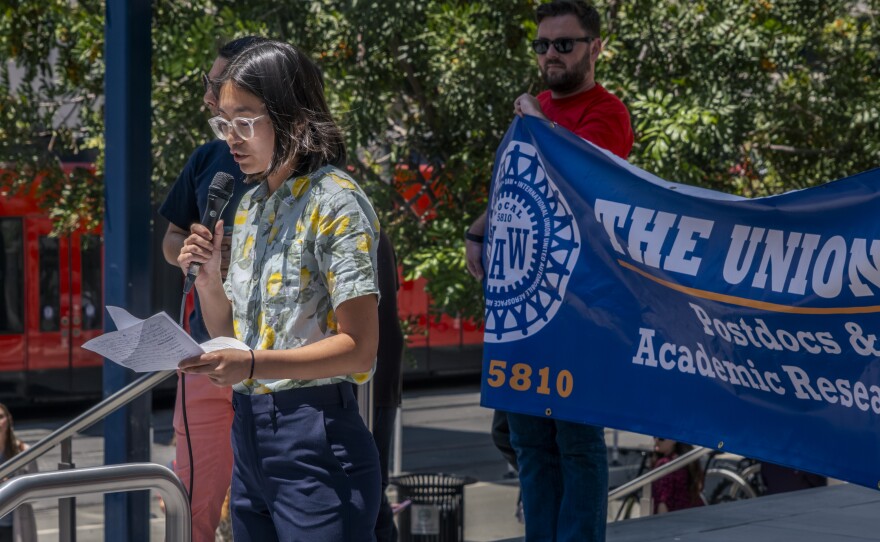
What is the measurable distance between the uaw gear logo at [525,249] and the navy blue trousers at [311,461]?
6.25 ft

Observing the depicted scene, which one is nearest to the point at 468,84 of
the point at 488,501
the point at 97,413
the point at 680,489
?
the point at 680,489

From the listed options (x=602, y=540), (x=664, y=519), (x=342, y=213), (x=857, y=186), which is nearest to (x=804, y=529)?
(x=664, y=519)

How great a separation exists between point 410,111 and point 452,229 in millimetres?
1415

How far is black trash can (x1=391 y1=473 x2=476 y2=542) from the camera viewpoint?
939 cm

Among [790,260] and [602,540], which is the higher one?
[790,260]

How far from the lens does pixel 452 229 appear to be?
29.8ft

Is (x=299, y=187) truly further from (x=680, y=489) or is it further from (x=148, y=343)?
(x=680, y=489)

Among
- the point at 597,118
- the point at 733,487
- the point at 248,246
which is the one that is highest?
the point at 597,118

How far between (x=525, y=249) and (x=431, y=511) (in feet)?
16.2

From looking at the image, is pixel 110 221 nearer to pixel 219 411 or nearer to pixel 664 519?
pixel 219 411

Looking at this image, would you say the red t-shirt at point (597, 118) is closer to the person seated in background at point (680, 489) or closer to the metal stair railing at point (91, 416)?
the metal stair railing at point (91, 416)

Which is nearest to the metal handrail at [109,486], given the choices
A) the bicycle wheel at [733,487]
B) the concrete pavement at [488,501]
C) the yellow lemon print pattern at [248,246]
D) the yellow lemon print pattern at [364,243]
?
the yellow lemon print pattern at [248,246]

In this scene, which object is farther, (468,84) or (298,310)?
Result: (468,84)

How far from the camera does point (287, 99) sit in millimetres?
2949
